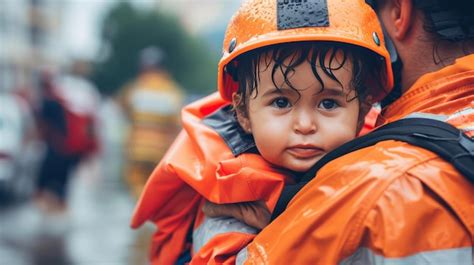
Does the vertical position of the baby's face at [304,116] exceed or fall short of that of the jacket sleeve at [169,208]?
it exceeds it

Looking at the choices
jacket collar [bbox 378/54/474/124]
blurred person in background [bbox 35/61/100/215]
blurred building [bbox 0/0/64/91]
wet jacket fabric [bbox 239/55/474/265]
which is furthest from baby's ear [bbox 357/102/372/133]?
blurred building [bbox 0/0/64/91]

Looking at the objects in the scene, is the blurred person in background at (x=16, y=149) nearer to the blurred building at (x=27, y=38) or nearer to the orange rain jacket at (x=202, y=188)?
the orange rain jacket at (x=202, y=188)

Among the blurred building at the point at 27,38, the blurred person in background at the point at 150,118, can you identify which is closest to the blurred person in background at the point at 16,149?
the blurred person in background at the point at 150,118

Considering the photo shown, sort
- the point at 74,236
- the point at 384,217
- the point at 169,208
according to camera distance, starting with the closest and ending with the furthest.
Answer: the point at 384,217, the point at 169,208, the point at 74,236

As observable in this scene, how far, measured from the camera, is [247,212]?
6.99ft

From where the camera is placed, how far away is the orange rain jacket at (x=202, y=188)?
208 centimetres

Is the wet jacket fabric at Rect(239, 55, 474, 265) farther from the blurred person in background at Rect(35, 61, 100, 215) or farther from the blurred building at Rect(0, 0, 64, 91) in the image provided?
the blurred building at Rect(0, 0, 64, 91)

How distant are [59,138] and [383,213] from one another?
7.81 meters

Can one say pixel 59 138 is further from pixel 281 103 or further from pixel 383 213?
pixel 383 213

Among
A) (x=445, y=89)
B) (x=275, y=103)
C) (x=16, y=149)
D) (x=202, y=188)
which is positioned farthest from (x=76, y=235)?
(x=445, y=89)

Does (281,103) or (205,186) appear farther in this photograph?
(205,186)

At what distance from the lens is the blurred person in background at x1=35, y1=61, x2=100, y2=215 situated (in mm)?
8992

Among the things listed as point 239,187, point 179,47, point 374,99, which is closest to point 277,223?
point 239,187

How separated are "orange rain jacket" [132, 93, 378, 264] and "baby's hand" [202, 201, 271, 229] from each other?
0.02 meters
